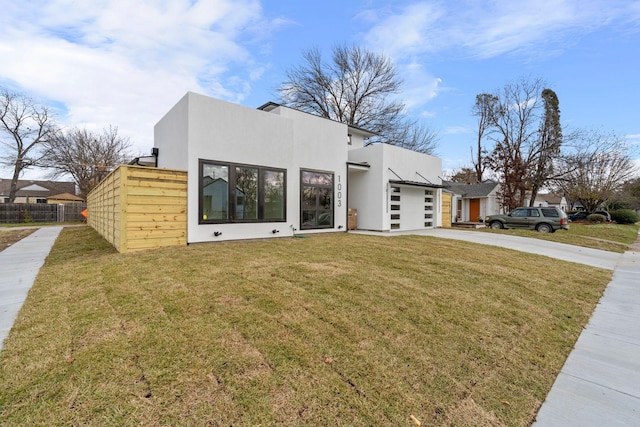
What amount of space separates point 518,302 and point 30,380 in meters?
5.30

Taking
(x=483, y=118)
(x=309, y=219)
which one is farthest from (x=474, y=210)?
(x=309, y=219)

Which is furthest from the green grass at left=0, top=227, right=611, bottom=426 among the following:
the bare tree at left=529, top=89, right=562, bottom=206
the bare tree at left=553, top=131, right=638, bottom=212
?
the bare tree at left=553, top=131, right=638, bottom=212

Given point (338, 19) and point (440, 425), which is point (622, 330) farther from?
point (338, 19)

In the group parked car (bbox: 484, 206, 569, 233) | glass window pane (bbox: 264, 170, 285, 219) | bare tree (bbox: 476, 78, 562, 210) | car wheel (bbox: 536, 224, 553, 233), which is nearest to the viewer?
glass window pane (bbox: 264, 170, 285, 219)

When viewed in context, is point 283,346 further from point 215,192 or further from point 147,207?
point 215,192

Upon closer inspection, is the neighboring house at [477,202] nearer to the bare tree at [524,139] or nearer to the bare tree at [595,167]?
the bare tree at [524,139]

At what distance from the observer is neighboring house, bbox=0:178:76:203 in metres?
38.3

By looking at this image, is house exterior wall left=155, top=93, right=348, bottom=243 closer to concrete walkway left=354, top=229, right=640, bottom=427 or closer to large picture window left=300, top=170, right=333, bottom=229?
large picture window left=300, top=170, right=333, bottom=229

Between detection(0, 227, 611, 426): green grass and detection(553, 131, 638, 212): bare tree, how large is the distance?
26209 millimetres

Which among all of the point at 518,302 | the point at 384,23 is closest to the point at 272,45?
the point at 384,23

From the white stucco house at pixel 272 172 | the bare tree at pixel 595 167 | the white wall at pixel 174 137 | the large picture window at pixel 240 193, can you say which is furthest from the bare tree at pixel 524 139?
the white wall at pixel 174 137

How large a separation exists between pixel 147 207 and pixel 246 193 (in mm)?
2790

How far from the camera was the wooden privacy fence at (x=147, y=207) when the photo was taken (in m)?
6.70

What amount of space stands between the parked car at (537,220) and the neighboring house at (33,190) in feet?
160
